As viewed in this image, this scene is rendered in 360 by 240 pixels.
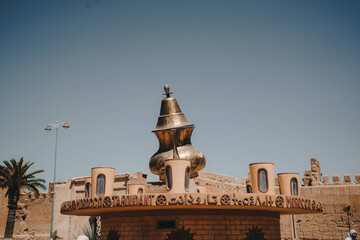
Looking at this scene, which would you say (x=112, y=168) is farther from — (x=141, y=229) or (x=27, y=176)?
(x=27, y=176)

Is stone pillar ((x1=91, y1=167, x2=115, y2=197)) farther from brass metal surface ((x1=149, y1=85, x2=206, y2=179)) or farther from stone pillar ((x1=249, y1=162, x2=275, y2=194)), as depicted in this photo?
stone pillar ((x1=249, y1=162, x2=275, y2=194))

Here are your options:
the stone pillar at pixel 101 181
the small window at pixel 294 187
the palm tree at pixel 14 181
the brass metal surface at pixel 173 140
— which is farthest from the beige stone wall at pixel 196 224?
the palm tree at pixel 14 181

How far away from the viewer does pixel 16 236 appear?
33.8 meters

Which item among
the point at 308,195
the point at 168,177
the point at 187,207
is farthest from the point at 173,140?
the point at 308,195

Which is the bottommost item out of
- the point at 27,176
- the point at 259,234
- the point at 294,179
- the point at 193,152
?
the point at 259,234

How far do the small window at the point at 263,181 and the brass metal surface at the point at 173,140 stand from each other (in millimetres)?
3613

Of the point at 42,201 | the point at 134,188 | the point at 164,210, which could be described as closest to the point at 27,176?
the point at 42,201

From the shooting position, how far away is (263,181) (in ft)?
42.2

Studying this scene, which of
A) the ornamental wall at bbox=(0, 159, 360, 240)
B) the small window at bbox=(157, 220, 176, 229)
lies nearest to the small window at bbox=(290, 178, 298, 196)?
the small window at bbox=(157, 220, 176, 229)

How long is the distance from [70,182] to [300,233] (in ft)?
53.7

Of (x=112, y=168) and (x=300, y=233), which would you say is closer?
(x=112, y=168)

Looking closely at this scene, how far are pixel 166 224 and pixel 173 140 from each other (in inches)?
185

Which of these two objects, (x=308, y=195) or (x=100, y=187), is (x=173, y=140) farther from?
(x=308, y=195)

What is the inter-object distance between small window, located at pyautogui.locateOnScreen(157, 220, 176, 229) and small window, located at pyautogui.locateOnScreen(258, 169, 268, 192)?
319 cm
